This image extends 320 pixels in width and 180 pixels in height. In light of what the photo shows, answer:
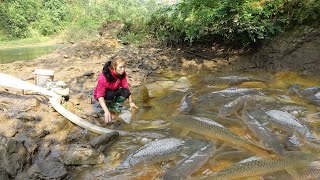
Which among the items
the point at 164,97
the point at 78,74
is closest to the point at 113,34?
the point at 78,74

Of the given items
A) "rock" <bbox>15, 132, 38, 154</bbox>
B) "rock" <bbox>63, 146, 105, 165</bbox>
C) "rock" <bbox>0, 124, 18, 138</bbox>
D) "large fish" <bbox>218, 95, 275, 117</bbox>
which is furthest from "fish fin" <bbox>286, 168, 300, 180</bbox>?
"rock" <bbox>0, 124, 18, 138</bbox>

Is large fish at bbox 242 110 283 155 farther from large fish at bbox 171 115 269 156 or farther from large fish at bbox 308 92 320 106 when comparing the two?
large fish at bbox 308 92 320 106

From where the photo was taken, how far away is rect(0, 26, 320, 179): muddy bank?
4199 mm

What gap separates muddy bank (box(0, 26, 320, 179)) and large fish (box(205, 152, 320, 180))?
1.87 m

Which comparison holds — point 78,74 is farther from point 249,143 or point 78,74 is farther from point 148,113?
point 249,143

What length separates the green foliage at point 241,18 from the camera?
9195mm

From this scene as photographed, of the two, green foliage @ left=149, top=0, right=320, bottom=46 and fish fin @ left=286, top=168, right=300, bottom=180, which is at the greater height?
green foliage @ left=149, top=0, right=320, bottom=46

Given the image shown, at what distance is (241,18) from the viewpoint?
30.8 ft

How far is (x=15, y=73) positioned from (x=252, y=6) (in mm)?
7905

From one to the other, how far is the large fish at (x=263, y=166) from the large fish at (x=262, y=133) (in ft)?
0.78

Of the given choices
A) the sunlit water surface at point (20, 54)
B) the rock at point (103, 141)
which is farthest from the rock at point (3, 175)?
the sunlit water surface at point (20, 54)

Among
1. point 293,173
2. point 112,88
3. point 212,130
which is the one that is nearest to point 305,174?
point 293,173

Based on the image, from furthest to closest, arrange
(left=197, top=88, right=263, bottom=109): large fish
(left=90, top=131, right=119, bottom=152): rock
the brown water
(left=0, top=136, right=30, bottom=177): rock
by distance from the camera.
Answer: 1. (left=197, top=88, right=263, bottom=109): large fish
2. (left=90, top=131, right=119, bottom=152): rock
3. the brown water
4. (left=0, top=136, right=30, bottom=177): rock

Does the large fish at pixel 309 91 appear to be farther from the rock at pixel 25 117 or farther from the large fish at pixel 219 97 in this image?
the rock at pixel 25 117
